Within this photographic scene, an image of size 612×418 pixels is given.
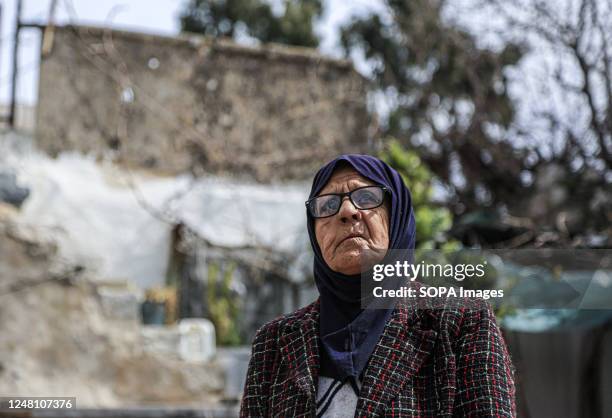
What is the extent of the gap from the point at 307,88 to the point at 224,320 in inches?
131

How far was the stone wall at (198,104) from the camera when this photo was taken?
8180 millimetres

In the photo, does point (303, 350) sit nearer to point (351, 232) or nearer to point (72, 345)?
point (351, 232)

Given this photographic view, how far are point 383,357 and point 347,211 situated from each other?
0.33 m

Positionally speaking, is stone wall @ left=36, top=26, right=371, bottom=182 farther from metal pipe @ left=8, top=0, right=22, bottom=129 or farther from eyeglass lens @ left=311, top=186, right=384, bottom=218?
eyeglass lens @ left=311, top=186, right=384, bottom=218

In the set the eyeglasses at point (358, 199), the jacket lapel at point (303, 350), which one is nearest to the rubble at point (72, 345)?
the jacket lapel at point (303, 350)

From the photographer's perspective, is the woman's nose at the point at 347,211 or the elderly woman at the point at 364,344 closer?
the elderly woman at the point at 364,344

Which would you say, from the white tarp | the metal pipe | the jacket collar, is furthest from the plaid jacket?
the metal pipe

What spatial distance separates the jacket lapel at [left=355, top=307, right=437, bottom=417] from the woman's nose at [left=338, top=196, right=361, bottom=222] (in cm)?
23

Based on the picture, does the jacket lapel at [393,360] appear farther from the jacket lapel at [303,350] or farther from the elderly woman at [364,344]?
the jacket lapel at [303,350]

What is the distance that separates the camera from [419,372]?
1.46 m

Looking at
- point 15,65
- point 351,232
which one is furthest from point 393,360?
point 15,65

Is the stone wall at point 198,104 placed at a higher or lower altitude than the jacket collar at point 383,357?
higher

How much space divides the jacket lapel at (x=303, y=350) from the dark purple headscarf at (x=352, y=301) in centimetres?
2

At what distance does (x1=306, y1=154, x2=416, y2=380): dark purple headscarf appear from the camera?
1481 mm
